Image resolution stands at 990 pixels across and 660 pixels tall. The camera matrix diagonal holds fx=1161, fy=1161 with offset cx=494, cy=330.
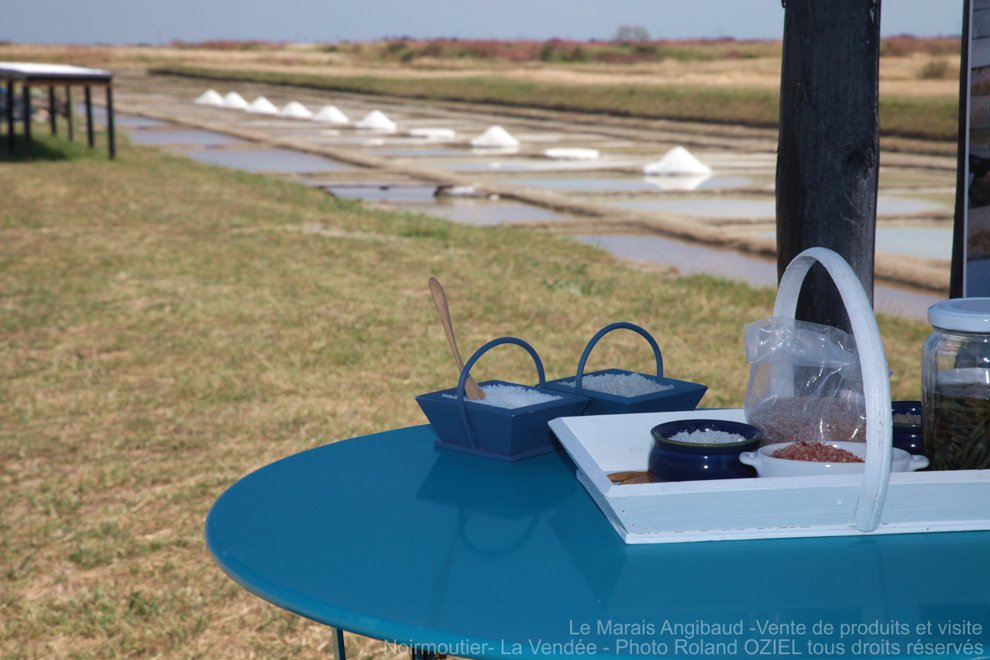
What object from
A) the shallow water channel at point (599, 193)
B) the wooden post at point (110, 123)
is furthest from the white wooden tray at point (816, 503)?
the wooden post at point (110, 123)

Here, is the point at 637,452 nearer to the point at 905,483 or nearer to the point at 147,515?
the point at 905,483

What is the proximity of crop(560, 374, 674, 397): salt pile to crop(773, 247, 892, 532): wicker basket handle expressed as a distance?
0.64 meters

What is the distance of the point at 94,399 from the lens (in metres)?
5.51

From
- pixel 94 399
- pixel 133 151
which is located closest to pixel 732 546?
pixel 94 399

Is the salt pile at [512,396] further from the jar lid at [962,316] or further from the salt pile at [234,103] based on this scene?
the salt pile at [234,103]

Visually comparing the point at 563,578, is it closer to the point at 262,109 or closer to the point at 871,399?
the point at 871,399

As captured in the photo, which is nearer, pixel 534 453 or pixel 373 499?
pixel 373 499

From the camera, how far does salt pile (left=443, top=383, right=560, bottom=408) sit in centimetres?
210

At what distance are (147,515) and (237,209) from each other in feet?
26.6

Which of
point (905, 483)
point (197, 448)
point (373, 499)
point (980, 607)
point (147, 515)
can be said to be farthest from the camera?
point (197, 448)

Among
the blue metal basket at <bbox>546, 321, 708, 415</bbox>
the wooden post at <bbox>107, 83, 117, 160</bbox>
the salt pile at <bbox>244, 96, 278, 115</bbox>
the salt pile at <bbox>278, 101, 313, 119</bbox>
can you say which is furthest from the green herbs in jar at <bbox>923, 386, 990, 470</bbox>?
the salt pile at <bbox>244, 96, 278, 115</bbox>

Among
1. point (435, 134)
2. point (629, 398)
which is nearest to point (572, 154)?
point (435, 134)

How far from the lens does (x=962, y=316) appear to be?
5.46ft

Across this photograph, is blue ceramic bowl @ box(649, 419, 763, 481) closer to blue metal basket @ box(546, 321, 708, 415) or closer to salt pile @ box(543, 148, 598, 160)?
blue metal basket @ box(546, 321, 708, 415)
